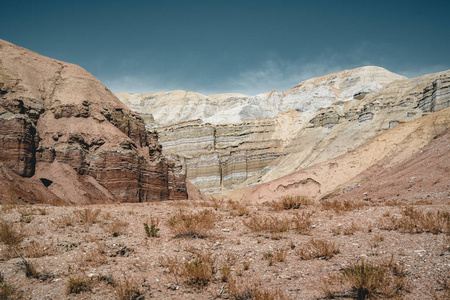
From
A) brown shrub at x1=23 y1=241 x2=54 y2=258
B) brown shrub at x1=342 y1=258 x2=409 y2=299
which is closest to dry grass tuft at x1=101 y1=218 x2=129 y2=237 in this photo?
brown shrub at x1=23 y1=241 x2=54 y2=258

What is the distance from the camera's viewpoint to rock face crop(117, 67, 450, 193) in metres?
56.1

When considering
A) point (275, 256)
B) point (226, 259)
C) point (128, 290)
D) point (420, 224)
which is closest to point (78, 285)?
point (128, 290)

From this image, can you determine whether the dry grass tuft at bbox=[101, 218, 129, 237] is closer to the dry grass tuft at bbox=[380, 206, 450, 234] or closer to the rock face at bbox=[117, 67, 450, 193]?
the dry grass tuft at bbox=[380, 206, 450, 234]

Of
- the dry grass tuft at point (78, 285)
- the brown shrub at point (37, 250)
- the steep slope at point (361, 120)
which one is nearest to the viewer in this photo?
the dry grass tuft at point (78, 285)

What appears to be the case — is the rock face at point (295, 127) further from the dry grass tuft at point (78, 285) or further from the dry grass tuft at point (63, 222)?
the dry grass tuft at point (78, 285)

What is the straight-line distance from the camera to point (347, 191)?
1168 inches

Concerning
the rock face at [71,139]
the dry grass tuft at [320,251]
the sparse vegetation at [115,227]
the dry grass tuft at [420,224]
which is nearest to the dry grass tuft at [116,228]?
the sparse vegetation at [115,227]

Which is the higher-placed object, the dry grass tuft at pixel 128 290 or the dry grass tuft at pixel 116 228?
the dry grass tuft at pixel 116 228

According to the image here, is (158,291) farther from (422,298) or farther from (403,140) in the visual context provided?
(403,140)

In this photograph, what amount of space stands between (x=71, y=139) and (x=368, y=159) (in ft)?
124

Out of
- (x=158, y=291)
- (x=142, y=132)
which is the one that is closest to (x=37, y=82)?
(x=142, y=132)

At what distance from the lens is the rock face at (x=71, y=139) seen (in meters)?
17.6

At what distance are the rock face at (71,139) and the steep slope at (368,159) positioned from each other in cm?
2080

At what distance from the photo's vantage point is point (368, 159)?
3909 cm
